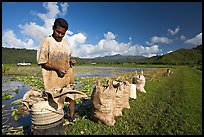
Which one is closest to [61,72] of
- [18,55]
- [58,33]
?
[58,33]

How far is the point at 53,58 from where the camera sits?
3.53 metres

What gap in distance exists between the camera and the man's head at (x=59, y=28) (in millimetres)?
3420

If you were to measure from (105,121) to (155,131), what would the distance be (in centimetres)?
118

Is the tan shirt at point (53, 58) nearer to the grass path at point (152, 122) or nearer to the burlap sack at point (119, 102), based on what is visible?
the grass path at point (152, 122)

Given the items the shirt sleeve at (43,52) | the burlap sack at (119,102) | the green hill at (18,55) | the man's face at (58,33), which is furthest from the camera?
the green hill at (18,55)

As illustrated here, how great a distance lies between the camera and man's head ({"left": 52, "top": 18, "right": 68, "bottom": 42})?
3420mm

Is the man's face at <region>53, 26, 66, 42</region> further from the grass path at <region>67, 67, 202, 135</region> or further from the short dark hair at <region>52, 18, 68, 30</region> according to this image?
the grass path at <region>67, 67, 202, 135</region>

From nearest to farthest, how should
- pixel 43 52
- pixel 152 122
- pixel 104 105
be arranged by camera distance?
1. pixel 43 52
2. pixel 104 105
3. pixel 152 122

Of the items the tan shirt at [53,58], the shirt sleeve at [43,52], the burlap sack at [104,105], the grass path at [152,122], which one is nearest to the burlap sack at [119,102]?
the grass path at [152,122]

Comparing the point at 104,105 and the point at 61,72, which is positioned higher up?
the point at 61,72

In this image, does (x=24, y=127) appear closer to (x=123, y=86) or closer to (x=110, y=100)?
(x=110, y=100)

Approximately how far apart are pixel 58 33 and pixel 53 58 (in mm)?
527

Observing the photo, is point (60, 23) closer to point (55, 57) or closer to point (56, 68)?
point (55, 57)

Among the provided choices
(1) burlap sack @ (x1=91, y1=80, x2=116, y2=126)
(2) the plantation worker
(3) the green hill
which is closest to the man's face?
(2) the plantation worker
